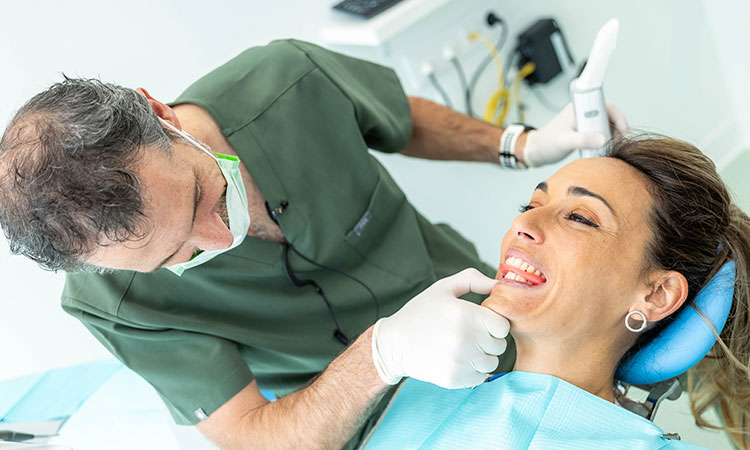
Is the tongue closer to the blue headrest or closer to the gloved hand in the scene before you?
the gloved hand

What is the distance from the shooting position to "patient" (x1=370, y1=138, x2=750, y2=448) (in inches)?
49.7

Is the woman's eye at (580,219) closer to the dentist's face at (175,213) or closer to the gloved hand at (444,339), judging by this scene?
the gloved hand at (444,339)

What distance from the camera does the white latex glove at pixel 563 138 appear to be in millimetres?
1592

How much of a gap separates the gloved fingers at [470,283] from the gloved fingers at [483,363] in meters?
0.13

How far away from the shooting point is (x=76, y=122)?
1.10 metres

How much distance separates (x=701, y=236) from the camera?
1.34m

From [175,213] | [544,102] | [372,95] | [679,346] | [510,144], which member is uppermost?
[175,213]

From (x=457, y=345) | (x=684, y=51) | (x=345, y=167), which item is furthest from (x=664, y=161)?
(x=684, y=51)

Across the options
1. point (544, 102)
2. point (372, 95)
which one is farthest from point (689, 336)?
point (544, 102)

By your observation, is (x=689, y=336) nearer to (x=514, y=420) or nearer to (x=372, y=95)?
(x=514, y=420)

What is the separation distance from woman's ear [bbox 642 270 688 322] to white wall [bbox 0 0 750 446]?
1340mm

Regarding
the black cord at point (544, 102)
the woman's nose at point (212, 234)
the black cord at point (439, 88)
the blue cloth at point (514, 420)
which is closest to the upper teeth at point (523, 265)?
the blue cloth at point (514, 420)

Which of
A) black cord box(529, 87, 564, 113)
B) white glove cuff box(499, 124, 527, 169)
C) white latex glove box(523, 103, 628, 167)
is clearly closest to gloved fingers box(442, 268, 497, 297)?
white latex glove box(523, 103, 628, 167)

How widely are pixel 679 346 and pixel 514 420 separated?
35cm
